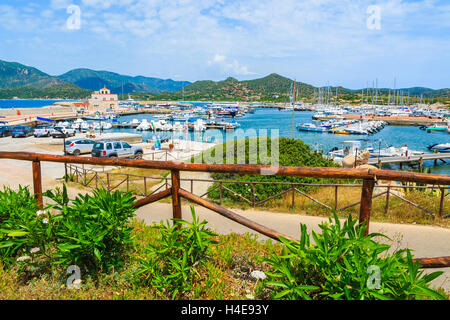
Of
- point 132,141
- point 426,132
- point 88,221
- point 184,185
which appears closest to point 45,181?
point 184,185

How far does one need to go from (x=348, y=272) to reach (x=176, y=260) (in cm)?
132

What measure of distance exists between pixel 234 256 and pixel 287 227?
12.7 feet

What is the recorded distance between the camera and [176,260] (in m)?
2.60

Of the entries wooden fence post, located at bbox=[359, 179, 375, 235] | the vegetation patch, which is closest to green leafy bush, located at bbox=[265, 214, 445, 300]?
the vegetation patch

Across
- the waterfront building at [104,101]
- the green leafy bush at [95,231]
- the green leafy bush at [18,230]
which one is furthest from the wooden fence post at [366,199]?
the waterfront building at [104,101]

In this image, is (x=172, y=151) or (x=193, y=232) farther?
(x=172, y=151)

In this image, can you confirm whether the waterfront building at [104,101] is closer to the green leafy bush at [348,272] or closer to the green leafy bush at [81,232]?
the green leafy bush at [81,232]

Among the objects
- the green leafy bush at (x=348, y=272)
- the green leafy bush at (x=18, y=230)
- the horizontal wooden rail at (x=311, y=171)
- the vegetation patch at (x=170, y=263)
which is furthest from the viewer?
the green leafy bush at (x=18, y=230)

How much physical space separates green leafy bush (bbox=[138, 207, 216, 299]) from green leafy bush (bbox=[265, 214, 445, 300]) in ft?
2.29

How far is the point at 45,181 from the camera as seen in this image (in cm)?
1493

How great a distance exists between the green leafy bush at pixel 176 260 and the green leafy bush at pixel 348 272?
27.5 inches

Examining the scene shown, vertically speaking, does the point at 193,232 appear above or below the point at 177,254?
above

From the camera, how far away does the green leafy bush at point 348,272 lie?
1.99m
